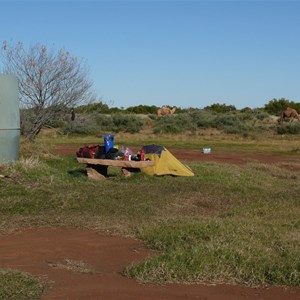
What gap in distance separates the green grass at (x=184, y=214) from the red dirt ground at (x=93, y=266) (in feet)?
0.71

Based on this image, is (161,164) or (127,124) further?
(127,124)

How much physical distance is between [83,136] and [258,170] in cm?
2039

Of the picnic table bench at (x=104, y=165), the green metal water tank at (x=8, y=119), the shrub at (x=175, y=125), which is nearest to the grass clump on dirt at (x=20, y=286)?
the picnic table bench at (x=104, y=165)

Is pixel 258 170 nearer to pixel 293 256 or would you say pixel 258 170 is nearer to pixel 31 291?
pixel 293 256

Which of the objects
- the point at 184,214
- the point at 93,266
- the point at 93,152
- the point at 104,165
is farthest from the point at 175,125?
the point at 93,266

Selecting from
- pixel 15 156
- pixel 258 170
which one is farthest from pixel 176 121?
pixel 15 156

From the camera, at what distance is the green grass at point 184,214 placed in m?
5.77

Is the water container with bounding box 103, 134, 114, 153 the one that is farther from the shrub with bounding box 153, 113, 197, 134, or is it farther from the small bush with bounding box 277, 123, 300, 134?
the small bush with bounding box 277, 123, 300, 134

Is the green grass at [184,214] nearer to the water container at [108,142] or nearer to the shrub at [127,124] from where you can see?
the water container at [108,142]

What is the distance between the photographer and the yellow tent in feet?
43.7

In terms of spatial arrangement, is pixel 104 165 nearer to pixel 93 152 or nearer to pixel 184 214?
pixel 93 152

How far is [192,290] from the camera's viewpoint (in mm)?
5242

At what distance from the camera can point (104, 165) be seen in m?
12.8

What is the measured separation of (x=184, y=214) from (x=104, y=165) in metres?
3.90
